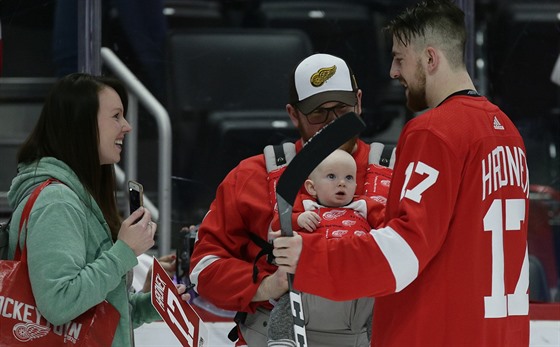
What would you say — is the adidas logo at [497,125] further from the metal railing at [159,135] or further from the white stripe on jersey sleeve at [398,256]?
the metal railing at [159,135]

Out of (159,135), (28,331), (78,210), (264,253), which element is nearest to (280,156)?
(264,253)

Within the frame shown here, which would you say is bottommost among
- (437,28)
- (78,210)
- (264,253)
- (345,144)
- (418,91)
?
(264,253)

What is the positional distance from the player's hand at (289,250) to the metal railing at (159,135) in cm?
200

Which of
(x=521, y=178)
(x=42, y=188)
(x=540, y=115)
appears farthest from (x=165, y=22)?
(x=521, y=178)

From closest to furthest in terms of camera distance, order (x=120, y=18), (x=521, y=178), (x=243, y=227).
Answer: (x=521, y=178)
(x=243, y=227)
(x=120, y=18)

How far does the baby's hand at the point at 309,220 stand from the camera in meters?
2.55

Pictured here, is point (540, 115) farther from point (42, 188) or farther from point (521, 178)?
point (42, 188)

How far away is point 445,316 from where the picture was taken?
7.01ft

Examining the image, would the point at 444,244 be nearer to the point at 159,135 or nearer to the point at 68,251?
the point at 68,251

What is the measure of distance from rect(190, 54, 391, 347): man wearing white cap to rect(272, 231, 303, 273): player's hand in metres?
0.41

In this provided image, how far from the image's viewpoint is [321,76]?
2.69m

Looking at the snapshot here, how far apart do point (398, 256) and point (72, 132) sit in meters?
0.80

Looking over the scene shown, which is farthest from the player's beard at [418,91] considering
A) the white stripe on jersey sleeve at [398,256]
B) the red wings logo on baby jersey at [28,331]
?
the red wings logo on baby jersey at [28,331]

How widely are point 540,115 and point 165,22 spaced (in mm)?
1578
